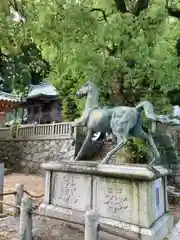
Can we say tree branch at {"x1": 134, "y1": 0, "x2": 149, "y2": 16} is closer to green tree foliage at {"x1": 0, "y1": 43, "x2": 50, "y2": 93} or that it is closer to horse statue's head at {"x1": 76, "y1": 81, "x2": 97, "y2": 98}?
horse statue's head at {"x1": 76, "y1": 81, "x2": 97, "y2": 98}

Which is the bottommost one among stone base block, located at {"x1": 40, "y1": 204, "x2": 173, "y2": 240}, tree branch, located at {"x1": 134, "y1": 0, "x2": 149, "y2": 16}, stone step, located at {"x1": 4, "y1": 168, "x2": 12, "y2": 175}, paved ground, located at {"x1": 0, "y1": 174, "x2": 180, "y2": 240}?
stone step, located at {"x1": 4, "y1": 168, "x2": 12, "y2": 175}

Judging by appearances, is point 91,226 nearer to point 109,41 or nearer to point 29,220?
point 29,220

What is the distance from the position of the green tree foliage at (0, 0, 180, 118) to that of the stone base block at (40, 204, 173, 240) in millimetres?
3311

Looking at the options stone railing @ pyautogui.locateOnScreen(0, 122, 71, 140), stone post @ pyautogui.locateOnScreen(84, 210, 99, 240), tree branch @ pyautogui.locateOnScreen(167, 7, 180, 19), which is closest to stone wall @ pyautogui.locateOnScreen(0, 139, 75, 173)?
stone railing @ pyautogui.locateOnScreen(0, 122, 71, 140)

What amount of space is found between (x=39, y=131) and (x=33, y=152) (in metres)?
1.37

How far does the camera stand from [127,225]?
4.45m

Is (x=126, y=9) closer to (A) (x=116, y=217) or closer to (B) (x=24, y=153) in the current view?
(A) (x=116, y=217)

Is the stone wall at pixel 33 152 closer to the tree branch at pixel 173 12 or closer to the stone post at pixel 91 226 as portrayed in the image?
the tree branch at pixel 173 12

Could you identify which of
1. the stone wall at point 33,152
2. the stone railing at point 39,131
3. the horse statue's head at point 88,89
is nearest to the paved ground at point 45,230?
the horse statue's head at point 88,89

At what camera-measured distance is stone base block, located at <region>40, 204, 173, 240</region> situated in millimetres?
4223

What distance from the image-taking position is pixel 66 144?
14.3 m

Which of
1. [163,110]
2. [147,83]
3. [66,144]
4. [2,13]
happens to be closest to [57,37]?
[2,13]

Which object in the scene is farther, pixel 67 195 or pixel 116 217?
pixel 67 195

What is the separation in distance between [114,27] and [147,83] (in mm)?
2203
